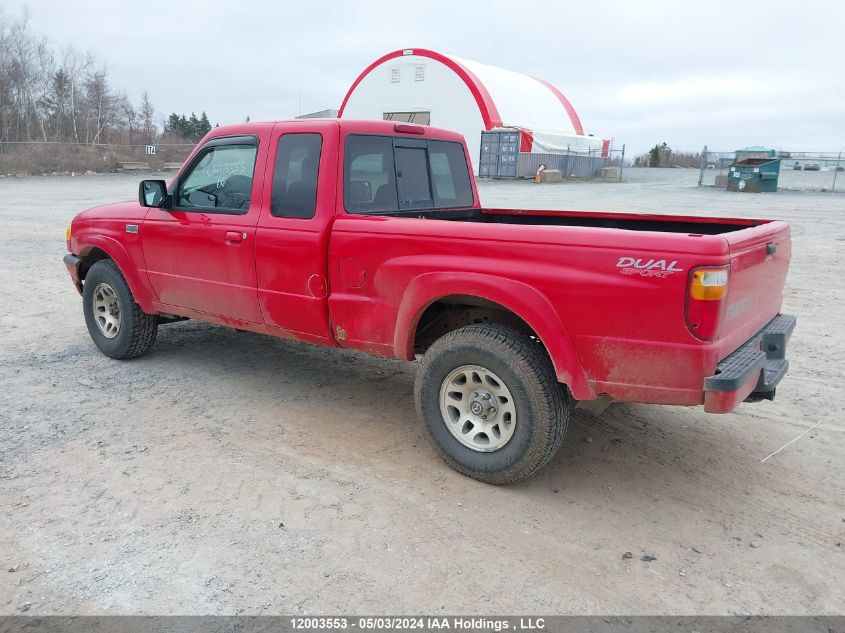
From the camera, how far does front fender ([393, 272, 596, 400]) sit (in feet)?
11.1

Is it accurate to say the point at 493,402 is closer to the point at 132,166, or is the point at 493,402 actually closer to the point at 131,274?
the point at 131,274

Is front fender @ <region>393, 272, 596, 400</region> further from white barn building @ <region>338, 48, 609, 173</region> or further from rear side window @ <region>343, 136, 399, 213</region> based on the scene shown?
white barn building @ <region>338, 48, 609, 173</region>

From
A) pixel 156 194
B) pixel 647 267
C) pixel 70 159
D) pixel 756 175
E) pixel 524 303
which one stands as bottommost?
pixel 524 303

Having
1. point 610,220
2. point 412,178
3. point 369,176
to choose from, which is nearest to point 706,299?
point 610,220

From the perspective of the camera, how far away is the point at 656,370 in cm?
321

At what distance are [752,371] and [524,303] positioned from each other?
3.77 ft

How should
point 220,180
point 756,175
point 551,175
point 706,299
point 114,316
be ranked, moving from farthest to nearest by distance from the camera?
1. point 551,175
2. point 756,175
3. point 114,316
4. point 220,180
5. point 706,299

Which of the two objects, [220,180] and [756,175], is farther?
[756,175]

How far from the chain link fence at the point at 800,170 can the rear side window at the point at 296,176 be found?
26904mm

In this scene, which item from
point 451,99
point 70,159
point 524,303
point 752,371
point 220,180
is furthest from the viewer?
point 70,159

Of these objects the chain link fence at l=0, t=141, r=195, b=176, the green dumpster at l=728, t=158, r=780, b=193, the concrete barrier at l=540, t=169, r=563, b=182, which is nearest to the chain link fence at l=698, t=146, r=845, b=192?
the green dumpster at l=728, t=158, r=780, b=193

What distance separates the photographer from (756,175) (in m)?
26.4

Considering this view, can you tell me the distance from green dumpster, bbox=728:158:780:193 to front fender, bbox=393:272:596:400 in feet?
87.3

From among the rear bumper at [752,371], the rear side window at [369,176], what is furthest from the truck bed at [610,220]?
the rear bumper at [752,371]
